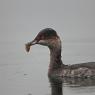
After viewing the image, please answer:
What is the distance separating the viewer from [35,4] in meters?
161

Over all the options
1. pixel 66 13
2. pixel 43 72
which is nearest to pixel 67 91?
pixel 43 72

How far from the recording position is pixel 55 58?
32438mm

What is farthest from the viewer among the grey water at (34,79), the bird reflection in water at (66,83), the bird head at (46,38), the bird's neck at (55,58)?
the bird's neck at (55,58)

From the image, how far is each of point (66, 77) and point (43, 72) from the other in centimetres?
312

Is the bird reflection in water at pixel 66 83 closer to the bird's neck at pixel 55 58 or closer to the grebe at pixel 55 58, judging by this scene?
the grebe at pixel 55 58

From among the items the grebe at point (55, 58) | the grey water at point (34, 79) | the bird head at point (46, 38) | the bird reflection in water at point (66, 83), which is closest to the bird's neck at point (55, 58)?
the grebe at point (55, 58)

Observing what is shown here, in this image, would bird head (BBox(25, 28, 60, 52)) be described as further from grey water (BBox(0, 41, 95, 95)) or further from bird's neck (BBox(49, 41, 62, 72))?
grey water (BBox(0, 41, 95, 95))

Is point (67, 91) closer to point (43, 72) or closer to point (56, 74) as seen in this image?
point (56, 74)

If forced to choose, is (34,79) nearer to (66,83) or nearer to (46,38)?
(46,38)

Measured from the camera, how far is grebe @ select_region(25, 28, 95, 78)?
101 ft

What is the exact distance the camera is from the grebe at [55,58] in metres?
30.9

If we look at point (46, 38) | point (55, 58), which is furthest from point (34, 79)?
point (46, 38)

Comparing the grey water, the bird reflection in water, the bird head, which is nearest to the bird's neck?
the bird head

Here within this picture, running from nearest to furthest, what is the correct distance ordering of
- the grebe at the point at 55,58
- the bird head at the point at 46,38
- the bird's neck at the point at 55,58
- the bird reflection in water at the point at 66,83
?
the bird reflection in water at the point at 66,83 → the grebe at the point at 55,58 → the bird head at the point at 46,38 → the bird's neck at the point at 55,58
